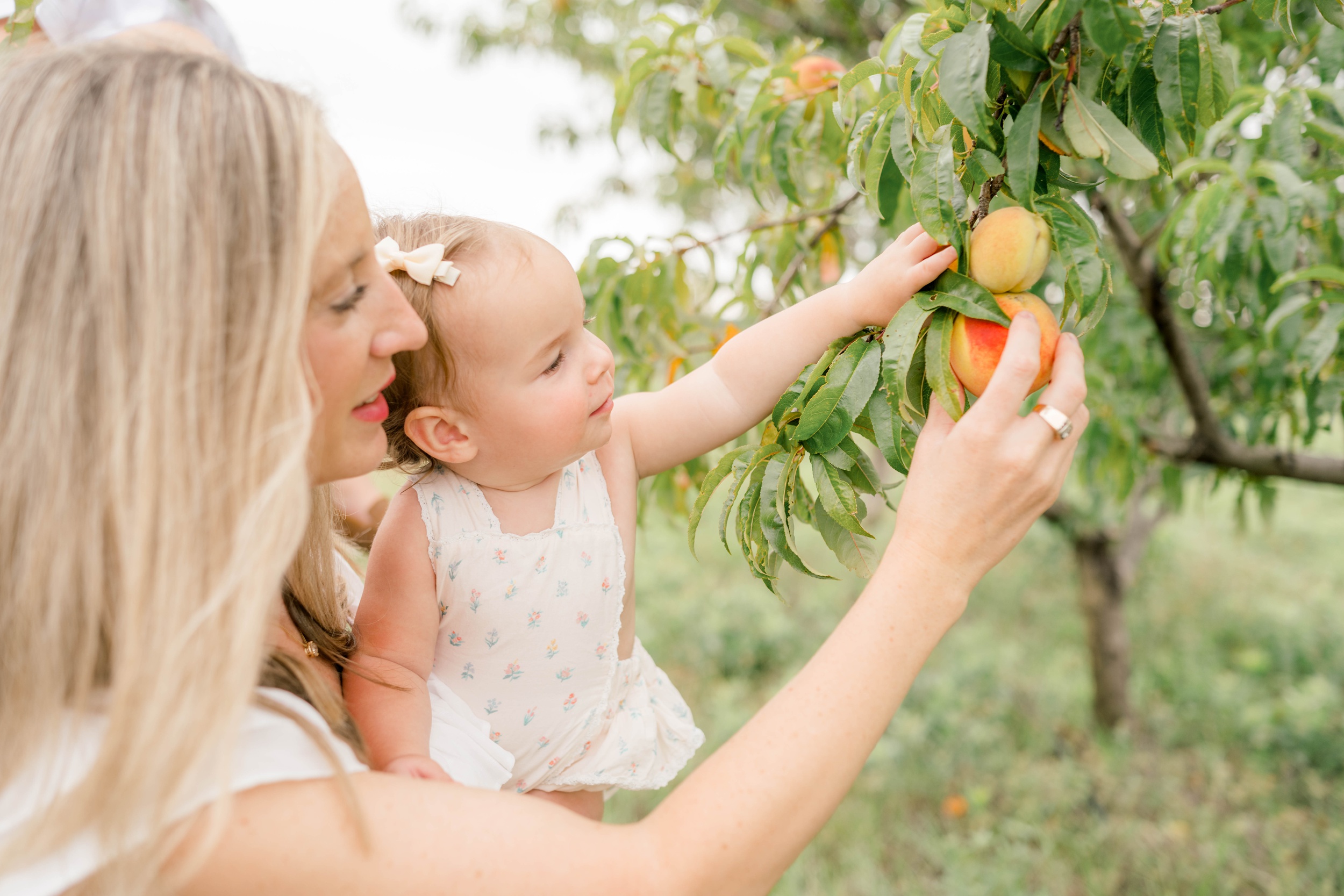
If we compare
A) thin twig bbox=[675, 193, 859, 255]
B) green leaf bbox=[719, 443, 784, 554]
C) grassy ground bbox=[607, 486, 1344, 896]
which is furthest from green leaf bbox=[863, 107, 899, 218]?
grassy ground bbox=[607, 486, 1344, 896]

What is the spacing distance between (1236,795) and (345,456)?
339 centimetres

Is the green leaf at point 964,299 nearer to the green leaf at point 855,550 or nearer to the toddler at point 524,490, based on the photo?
the toddler at point 524,490

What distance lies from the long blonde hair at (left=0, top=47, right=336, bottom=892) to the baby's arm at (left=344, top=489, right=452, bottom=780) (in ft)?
1.02

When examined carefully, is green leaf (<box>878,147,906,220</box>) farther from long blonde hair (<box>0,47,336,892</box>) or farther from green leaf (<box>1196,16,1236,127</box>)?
long blonde hair (<box>0,47,336,892</box>)

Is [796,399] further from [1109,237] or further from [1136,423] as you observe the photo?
[1109,237]

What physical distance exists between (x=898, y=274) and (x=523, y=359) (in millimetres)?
462

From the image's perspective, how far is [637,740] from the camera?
4.18 feet

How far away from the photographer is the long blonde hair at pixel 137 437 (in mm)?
700

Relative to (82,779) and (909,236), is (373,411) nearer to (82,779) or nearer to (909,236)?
(82,779)

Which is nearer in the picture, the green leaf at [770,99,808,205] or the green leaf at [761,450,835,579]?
the green leaf at [761,450,835,579]

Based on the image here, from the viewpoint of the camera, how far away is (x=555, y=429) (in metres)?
1.07

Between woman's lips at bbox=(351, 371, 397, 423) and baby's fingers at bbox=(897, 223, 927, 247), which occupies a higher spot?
baby's fingers at bbox=(897, 223, 927, 247)

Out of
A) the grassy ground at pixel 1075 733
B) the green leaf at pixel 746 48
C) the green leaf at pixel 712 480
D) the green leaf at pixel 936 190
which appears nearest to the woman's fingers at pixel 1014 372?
the green leaf at pixel 936 190

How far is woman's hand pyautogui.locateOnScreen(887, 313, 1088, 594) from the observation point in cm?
80
